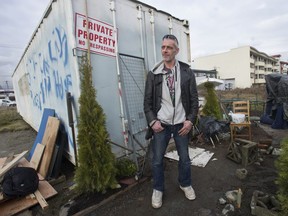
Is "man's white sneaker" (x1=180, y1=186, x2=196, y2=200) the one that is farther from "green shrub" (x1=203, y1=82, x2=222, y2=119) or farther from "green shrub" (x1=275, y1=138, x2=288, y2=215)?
"green shrub" (x1=203, y1=82, x2=222, y2=119)

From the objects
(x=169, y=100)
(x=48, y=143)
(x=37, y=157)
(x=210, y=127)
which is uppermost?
(x=169, y=100)

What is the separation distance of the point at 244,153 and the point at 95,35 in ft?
12.4

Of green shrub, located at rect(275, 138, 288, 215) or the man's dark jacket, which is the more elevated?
the man's dark jacket

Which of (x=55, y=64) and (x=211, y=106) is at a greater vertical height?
(x=55, y=64)

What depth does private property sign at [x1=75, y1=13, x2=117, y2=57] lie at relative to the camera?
119 inches

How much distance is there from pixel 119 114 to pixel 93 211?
69.3 inches

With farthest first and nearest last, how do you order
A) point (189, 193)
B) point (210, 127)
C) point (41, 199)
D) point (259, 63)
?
point (259, 63), point (210, 127), point (41, 199), point (189, 193)

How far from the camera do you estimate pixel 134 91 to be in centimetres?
399

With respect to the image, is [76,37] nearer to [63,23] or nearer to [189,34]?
[63,23]

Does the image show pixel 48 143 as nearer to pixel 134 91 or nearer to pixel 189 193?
pixel 134 91

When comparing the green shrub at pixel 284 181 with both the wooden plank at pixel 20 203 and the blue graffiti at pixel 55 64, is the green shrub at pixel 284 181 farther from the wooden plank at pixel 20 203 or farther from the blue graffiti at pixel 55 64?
Result: the blue graffiti at pixel 55 64

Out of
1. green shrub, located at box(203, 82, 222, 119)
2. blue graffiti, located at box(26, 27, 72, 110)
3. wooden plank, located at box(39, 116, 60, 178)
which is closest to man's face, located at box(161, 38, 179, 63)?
blue graffiti, located at box(26, 27, 72, 110)

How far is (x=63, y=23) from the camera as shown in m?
3.17

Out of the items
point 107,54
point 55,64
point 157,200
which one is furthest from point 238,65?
point 157,200
